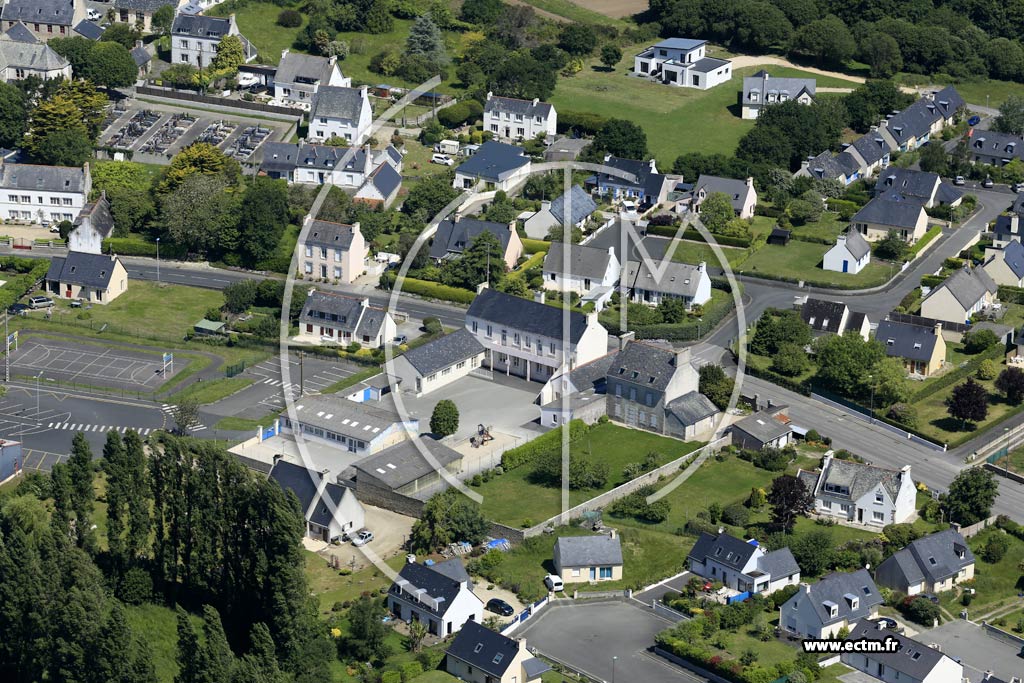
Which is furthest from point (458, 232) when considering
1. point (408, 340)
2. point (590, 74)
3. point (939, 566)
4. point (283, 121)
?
point (939, 566)

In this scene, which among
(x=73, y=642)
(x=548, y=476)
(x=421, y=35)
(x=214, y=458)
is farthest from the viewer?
(x=421, y=35)

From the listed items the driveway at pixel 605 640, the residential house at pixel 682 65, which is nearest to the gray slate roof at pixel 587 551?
the driveway at pixel 605 640

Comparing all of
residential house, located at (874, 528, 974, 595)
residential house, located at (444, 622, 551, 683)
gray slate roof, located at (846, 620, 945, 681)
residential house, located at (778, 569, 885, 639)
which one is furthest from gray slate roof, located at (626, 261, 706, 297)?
residential house, located at (444, 622, 551, 683)

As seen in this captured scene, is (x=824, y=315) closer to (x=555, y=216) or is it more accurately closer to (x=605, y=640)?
(x=555, y=216)

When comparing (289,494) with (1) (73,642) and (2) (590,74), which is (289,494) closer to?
(1) (73,642)

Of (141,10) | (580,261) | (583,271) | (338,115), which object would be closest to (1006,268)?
(583,271)

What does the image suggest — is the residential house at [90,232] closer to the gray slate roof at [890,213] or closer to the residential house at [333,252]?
the residential house at [333,252]
